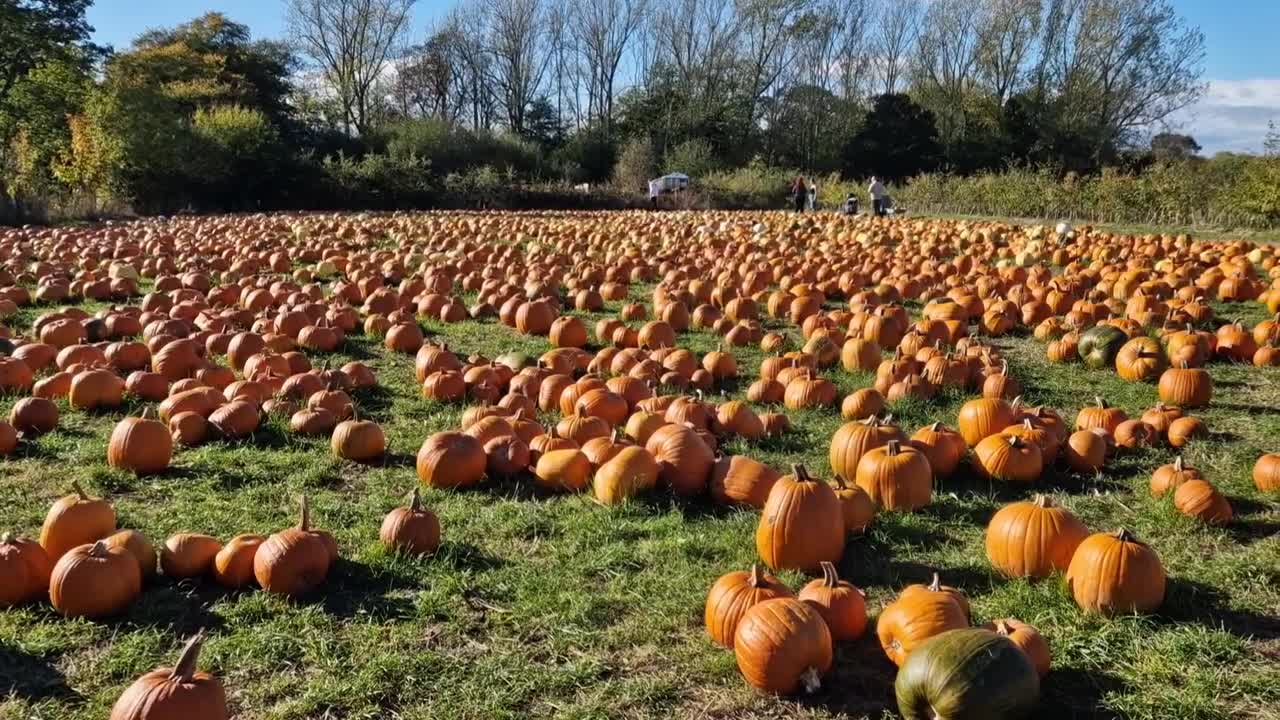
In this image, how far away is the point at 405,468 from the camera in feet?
17.9

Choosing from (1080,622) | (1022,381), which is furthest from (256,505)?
(1022,381)

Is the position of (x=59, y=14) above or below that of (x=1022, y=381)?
above

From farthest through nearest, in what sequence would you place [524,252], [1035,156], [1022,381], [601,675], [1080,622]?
[1035,156], [524,252], [1022,381], [1080,622], [601,675]

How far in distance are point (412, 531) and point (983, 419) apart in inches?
137

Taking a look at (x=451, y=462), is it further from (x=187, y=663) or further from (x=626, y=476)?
(x=187, y=663)

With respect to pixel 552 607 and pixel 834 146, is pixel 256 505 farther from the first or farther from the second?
pixel 834 146

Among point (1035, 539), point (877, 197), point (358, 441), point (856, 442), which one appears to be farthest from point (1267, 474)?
point (877, 197)

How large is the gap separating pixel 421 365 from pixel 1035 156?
56531 millimetres

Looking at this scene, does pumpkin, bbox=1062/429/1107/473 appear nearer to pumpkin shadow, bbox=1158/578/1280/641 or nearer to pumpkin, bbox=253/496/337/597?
pumpkin shadow, bbox=1158/578/1280/641

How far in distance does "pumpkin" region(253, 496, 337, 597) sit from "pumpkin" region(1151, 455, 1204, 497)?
405 cm

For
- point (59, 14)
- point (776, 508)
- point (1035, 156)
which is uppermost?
point (59, 14)

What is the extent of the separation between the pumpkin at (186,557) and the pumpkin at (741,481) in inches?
93.4

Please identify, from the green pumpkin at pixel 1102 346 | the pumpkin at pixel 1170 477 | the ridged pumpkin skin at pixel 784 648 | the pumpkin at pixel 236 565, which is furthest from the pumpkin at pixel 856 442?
the green pumpkin at pixel 1102 346

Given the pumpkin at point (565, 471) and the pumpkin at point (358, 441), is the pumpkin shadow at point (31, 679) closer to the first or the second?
the pumpkin at point (358, 441)
